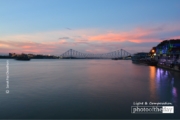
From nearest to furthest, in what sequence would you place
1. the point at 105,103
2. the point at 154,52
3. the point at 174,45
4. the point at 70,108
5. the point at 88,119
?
the point at 88,119 < the point at 70,108 < the point at 105,103 < the point at 174,45 < the point at 154,52

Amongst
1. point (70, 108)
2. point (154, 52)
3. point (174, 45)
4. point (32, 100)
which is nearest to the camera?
point (70, 108)

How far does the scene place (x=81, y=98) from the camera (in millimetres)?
9875

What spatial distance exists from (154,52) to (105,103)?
7423 cm

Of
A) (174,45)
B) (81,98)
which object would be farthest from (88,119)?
(174,45)

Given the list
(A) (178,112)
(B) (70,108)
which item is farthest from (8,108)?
(A) (178,112)

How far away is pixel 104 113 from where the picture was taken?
287 inches

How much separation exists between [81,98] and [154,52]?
242 feet

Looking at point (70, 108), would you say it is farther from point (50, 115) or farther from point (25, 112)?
point (25, 112)

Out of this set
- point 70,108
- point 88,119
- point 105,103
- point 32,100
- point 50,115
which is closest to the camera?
point 88,119

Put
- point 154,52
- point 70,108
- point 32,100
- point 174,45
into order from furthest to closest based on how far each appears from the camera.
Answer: point 154,52 < point 174,45 < point 32,100 < point 70,108

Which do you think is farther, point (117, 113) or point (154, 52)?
point (154, 52)

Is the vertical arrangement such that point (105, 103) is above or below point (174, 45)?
below

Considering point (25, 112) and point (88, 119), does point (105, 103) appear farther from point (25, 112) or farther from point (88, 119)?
point (25, 112)

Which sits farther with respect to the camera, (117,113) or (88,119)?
(117,113)
